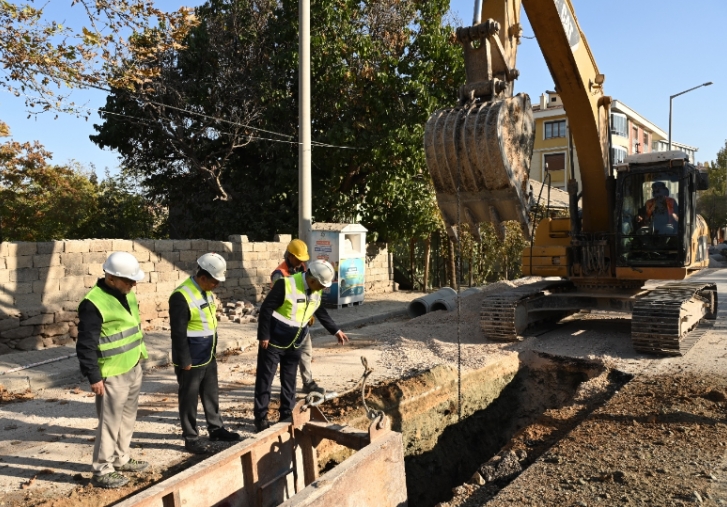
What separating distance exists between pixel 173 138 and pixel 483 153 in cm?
1220

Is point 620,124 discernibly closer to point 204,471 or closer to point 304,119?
point 304,119

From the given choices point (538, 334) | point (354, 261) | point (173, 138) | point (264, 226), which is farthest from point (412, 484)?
point (173, 138)

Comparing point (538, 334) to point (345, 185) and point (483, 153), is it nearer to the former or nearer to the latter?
point (483, 153)

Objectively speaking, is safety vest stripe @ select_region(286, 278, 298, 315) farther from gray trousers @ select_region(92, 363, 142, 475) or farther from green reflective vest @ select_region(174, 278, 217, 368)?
gray trousers @ select_region(92, 363, 142, 475)

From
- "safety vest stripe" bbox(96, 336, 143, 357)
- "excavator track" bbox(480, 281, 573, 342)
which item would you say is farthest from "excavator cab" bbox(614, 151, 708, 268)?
"safety vest stripe" bbox(96, 336, 143, 357)

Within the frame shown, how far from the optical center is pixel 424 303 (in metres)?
13.3

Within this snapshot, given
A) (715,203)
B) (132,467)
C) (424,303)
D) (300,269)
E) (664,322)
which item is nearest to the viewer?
(132,467)

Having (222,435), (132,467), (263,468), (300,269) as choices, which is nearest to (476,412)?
(300,269)

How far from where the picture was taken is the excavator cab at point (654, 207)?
28.9 ft

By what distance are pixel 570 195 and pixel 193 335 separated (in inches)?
261

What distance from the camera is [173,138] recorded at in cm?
1622

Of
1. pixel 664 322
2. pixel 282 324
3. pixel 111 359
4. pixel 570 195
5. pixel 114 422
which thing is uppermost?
pixel 570 195

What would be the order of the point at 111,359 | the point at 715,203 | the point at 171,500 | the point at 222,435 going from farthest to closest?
1. the point at 715,203
2. the point at 222,435
3. the point at 111,359
4. the point at 171,500

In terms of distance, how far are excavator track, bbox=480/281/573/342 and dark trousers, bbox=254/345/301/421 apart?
4739 millimetres
